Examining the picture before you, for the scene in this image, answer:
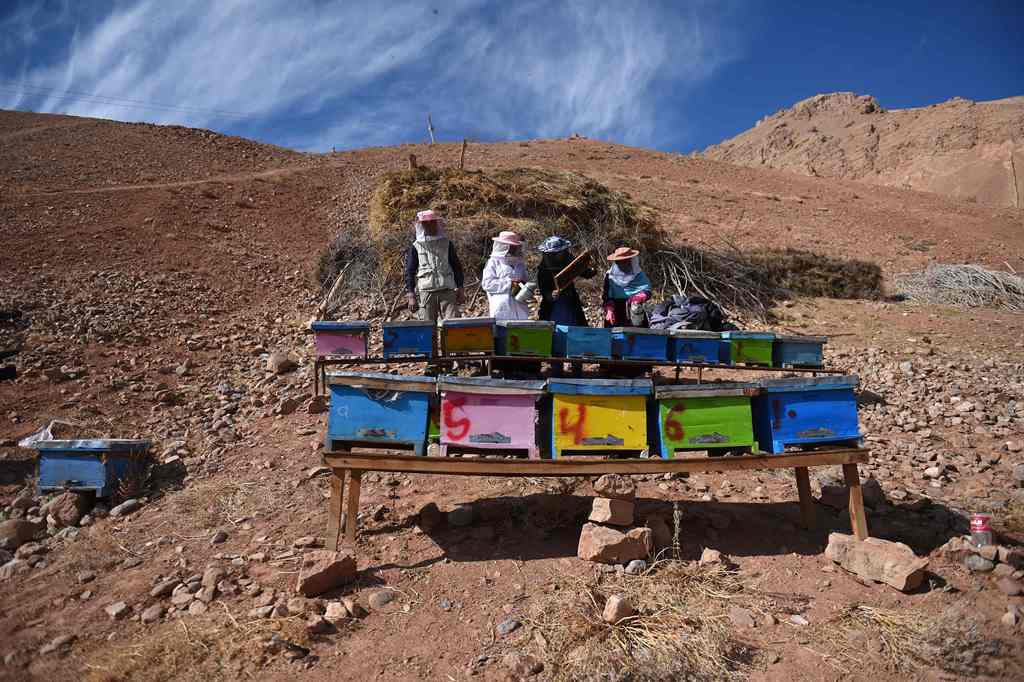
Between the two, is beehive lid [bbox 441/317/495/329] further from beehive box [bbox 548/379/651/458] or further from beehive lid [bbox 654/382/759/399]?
beehive lid [bbox 654/382/759/399]

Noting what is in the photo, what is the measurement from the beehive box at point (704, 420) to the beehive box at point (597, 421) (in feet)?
0.43

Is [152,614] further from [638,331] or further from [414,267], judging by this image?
[638,331]

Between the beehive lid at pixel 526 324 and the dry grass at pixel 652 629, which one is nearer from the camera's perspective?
the dry grass at pixel 652 629

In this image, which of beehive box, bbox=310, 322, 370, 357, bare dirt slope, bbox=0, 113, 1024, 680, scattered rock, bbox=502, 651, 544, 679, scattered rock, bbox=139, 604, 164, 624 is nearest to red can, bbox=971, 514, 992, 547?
bare dirt slope, bbox=0, 113, 1024, 680

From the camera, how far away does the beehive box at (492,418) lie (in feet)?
11.6

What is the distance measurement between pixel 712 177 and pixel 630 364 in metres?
21.6

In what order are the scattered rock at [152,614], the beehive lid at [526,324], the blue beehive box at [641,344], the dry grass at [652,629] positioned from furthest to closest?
the blue beehive box at [641,344], the beehive lid at [526,324], the scattered rock at [152,614], the dry grass at [652,629]

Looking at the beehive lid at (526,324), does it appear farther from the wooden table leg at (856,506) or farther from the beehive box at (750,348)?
the wooden table leg at (856,506)

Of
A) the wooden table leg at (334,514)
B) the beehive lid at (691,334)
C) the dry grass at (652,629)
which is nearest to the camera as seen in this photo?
the dry grass at (652,629)

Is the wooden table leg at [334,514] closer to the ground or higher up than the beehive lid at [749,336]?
closer to the ground

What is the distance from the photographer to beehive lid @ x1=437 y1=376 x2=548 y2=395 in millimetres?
3496

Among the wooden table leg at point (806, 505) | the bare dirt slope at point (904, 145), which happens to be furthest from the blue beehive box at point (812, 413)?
the bare dirt slope at point (904, 145)

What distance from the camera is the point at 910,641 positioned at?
9.49 feet

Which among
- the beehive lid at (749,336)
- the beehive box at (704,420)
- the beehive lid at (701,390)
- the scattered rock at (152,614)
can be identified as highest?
the beehive lid at (749,336)
